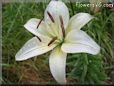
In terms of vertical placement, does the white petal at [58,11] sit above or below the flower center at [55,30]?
above

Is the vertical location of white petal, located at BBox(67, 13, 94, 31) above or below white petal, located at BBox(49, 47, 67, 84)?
above

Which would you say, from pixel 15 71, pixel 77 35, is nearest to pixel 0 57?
pixel 15 71

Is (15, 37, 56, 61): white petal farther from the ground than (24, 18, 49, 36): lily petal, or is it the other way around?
(24, 18, 49, 36): lily petal
